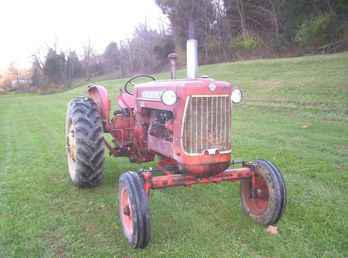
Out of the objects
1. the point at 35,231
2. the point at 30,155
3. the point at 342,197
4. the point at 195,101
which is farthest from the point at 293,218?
the point at 30,155

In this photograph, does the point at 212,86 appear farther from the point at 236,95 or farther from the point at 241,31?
the point at 241,31

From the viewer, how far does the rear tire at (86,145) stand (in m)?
4.54

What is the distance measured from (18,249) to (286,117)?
8.39 metres

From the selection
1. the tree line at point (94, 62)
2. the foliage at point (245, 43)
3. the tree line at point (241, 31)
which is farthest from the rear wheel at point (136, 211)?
the tree line at point (94, 62)

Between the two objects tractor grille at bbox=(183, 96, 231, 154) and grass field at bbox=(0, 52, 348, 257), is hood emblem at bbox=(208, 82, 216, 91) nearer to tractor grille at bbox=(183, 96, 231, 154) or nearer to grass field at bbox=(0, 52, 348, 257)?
tractor grille at bbox=(183, 96, 231, 154)

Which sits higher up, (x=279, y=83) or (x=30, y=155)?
(x=279, y=83)

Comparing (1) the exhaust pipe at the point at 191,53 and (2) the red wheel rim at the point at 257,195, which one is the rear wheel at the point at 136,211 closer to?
(1) the exhaust pipe at the point at 191,53

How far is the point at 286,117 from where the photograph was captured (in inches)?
409

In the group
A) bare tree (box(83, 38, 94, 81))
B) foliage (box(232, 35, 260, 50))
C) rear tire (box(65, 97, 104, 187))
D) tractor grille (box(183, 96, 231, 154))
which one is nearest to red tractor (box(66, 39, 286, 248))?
tractor grille (box(183, 96, 231, 154))

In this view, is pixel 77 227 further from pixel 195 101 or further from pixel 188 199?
pixel 195 101

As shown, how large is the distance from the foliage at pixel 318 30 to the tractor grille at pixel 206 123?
61.2 feet

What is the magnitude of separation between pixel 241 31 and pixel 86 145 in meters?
25.8

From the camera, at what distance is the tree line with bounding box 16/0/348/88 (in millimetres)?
20516

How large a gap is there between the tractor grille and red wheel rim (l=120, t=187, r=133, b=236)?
0.72 metres
